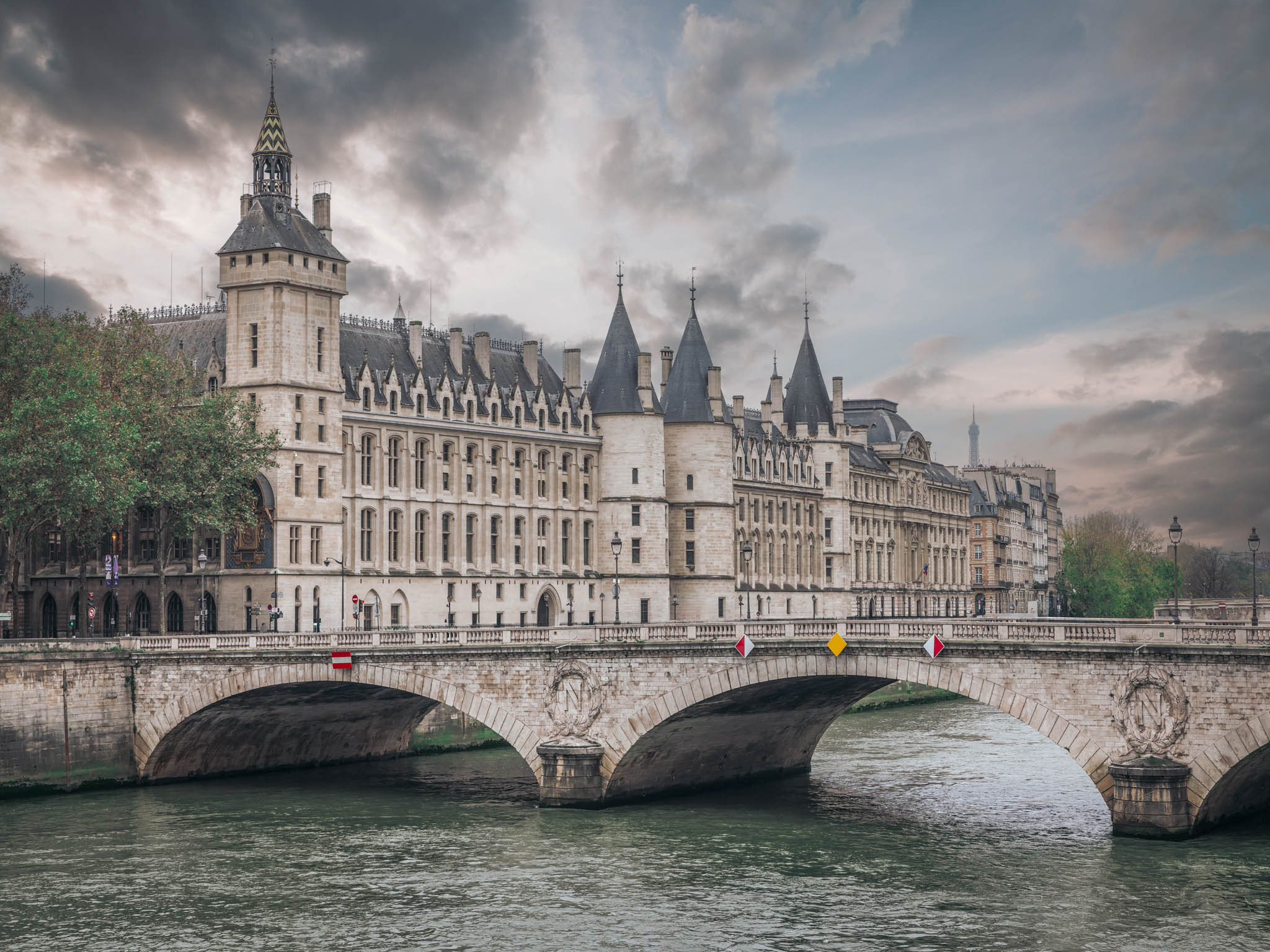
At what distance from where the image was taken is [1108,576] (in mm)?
165875

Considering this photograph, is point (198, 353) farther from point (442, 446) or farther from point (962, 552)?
point (962, 552)

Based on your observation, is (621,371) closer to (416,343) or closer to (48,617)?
(416,343)

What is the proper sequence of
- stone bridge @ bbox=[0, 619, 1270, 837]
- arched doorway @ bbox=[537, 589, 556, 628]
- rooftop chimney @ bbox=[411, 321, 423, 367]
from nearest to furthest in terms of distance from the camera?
stone bridge @ bbox=[0, 619, 1270, 837], rooftop chimney @ bbox=[411, 321, 423, 367], arched doorway @ bbox=[537, 589, 556, 628]

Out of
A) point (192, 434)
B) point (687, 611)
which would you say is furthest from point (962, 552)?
point (192, 434)

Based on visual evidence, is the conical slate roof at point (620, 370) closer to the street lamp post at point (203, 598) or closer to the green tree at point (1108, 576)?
the street lamp post at point (203, 598)

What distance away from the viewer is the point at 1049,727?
50.0 meters

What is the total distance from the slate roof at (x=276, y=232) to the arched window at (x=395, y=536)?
51.2 ft

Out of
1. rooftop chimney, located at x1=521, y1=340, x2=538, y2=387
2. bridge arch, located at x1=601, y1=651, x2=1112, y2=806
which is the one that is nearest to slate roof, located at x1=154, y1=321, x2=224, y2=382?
rooftop chimney, located at x1=521, y1=340, x2=538, y2=387

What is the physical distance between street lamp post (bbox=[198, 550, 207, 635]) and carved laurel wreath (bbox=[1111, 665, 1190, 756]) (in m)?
48.0

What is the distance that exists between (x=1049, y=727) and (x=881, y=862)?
6.24 m

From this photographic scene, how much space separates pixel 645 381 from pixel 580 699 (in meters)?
57.5

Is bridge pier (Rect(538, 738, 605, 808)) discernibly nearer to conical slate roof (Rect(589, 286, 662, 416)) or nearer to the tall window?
the tall window

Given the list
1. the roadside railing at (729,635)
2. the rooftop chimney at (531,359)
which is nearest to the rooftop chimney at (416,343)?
the rooftop chimney at (531,359)

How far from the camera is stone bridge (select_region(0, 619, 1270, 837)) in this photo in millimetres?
47469
